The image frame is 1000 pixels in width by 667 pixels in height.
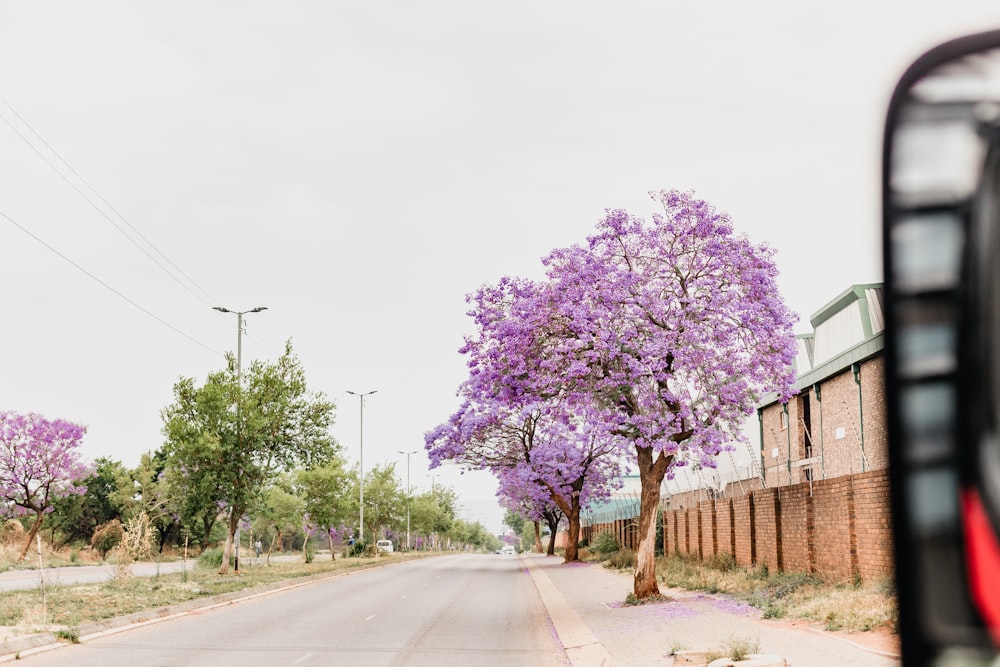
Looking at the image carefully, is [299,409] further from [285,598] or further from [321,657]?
[321,657]

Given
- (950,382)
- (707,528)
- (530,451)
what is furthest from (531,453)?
(950,382)

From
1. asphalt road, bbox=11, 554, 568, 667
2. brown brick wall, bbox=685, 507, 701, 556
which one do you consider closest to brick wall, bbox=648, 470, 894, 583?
brown brick wall, bbox=685, 507, 701, 556

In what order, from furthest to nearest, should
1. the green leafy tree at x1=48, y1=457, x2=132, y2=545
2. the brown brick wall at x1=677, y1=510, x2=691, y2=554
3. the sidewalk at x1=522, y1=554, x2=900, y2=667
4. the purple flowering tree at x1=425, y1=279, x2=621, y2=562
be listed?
1. the green leafy tree at x1=48, y1=457, x2=132, y2=545
2. the purple flowering tree at x1=425, y1=279, x2=621, y2=562
3. the brown brick wall at x1=677, y1=510, x2=691, y2=554
4. the sidewalk at x1=522, y1=554, x2=900, y2=667

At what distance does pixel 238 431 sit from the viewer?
39531 millimetres

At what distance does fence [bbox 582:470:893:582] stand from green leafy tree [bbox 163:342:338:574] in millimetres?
16700

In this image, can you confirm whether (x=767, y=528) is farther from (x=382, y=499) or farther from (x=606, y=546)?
(x=382, y=499)

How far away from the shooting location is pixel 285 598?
1152 inches

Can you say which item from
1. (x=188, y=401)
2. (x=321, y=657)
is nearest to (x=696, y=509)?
(x=188, y=401)

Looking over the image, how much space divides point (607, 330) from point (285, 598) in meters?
13.2

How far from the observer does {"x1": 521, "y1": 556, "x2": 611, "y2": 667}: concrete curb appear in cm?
1525

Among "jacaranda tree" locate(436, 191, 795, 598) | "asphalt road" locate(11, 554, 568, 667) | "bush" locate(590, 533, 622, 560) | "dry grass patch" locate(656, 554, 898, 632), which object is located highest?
"jacaranda tree" locate(436, 191, 795, 598)

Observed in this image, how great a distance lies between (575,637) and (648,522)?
6.50 metres

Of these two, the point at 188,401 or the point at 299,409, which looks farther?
the point at 299,409

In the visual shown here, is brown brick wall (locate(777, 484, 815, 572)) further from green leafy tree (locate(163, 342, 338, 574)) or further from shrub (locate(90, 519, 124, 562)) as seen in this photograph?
shrub (locate(90, 519, 124, 562))
